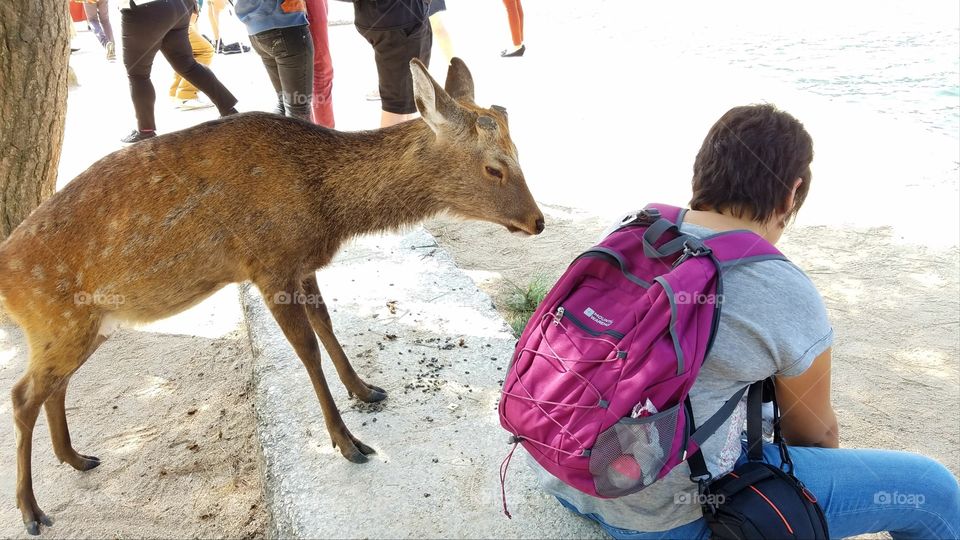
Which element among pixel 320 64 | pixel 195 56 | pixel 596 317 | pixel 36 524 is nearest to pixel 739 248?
pixel 596 317

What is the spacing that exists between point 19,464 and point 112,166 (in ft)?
4.69

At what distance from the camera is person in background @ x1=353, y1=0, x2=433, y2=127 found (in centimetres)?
538

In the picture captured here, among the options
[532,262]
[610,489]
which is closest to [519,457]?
[610,489]

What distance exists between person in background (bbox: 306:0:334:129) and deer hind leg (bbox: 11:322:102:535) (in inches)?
111

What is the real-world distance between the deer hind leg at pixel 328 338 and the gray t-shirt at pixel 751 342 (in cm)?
176

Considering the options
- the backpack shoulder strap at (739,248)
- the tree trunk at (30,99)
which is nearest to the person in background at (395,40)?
the tree trunk at (30,99)

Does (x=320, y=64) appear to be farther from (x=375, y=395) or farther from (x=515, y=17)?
(x=515, y=17)

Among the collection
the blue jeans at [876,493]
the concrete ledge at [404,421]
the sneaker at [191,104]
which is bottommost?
the concrete ledge at [404,421]

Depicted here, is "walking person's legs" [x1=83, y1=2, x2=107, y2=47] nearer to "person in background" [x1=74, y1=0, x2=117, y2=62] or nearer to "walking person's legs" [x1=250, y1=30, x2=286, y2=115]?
"person in background" [x1=74, y1=0, x2=117, y2=62]

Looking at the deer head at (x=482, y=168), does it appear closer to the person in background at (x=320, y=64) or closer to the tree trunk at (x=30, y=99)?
the person in background at (x=320, y=64)

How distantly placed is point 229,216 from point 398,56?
2.86 metres

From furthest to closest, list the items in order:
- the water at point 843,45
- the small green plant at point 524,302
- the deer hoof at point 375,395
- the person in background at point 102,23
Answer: the person in background at point 102,23
the water at point 843,45
the small green plant at point 524,302
the deer hoof at point 375,395

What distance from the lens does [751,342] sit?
2.14 metres

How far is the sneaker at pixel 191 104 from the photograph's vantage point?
388 inches
